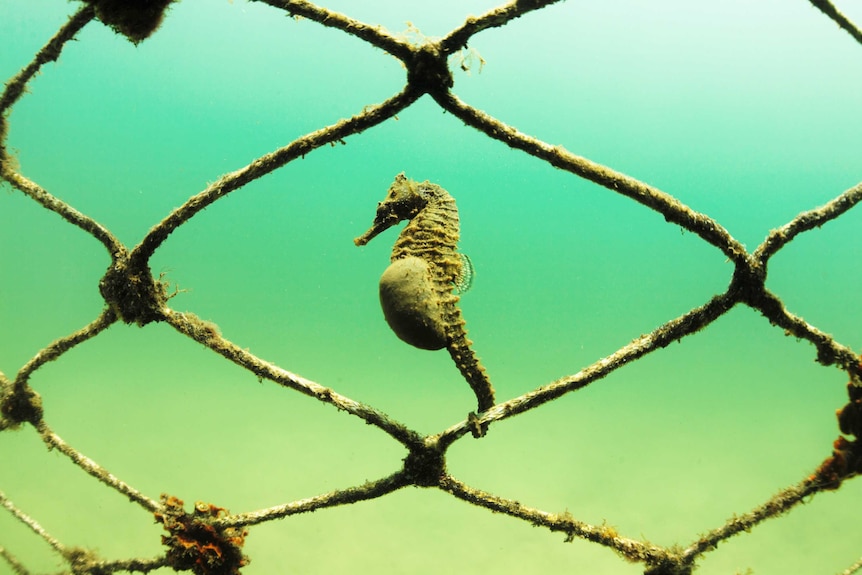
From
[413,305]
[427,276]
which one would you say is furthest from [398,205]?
[413,305]

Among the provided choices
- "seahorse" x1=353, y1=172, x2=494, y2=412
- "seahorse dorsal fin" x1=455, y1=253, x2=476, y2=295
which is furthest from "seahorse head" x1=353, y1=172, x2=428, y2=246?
"seahorse dorsal fin" x1=455, y1=253, x2=476, y2=295

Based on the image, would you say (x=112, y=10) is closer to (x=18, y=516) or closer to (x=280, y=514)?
(x=280, y=514)

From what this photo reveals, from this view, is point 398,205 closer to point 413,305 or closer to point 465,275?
point 465,275

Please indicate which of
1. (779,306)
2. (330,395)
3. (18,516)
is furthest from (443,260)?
(18,516)

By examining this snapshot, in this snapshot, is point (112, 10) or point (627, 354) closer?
point (112, 10)

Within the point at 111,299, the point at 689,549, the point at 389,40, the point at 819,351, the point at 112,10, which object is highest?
the point at 389,40

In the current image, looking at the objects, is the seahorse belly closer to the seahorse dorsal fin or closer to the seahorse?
the seahorse

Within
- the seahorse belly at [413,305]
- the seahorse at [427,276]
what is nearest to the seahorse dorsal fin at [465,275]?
the seahorse at [427,276]
